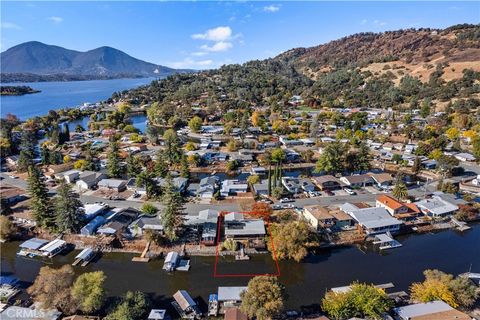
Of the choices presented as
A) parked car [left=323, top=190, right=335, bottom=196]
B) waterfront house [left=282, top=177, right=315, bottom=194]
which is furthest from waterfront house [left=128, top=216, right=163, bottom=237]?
parked car [left=323, top=190, right=335, bottom=196]

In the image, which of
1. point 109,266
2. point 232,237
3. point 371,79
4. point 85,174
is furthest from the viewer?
point 371,79

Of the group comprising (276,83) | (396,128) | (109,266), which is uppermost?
(276,83)

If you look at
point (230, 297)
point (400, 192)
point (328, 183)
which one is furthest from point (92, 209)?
point (400, 192)

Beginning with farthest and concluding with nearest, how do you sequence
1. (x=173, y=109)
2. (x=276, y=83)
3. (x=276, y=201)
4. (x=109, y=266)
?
1. (x=276, y=83)
2. (x=173, y=109)
3. (x=276, y=201)
4. (x=109, y=266)

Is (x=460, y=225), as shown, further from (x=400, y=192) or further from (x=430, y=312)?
(x=430, y=312)

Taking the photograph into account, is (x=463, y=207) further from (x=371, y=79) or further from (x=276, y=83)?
(x=276, y=83)

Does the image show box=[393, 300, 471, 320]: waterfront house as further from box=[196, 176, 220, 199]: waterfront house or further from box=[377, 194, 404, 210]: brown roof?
box=[196, 176, 220, 199]: waterfront house

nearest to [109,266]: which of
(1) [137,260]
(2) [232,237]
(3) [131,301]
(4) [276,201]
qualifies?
(1) [137,260]

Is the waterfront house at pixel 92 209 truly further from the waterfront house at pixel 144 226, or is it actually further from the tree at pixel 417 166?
the tree at pixel 417 166
